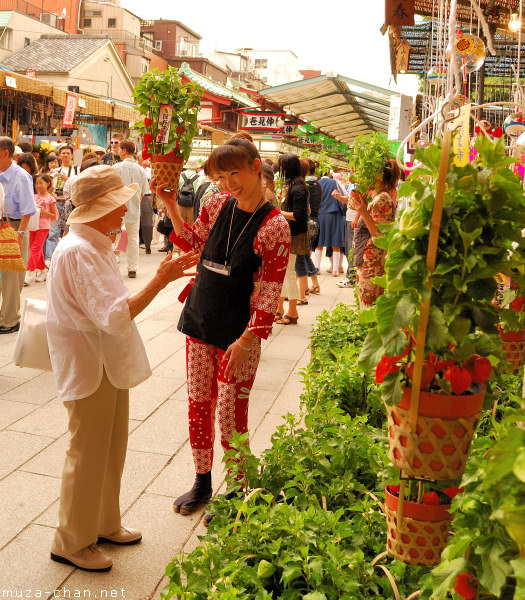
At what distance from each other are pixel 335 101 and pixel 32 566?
14023mm

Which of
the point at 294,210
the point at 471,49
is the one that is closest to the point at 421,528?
the point at 471,49

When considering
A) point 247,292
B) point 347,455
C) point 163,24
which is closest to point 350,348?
point 247,292

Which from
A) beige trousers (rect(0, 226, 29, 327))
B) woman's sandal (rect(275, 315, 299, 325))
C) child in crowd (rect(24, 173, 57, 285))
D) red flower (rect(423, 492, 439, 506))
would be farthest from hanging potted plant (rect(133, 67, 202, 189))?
child in crowd (rect(24, 173, 57, 285))

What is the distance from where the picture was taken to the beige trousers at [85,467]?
9.21 ft

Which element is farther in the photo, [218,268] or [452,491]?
[218,268]

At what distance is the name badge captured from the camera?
3100mm

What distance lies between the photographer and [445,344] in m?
1.33

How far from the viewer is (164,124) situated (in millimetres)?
3490

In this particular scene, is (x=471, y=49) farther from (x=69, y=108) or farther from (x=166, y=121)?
(x=69, y=108)

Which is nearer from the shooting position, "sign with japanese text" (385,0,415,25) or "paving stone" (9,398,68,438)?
"paving stone" (9,398,68,438)

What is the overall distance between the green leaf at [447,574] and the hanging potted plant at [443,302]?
22cm

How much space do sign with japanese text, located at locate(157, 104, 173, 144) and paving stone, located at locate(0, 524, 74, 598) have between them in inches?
81.3

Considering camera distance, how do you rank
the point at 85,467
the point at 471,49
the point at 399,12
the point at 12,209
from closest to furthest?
the point at 85,467, the point at 471,49, the point at 399,12, the point at 12,209

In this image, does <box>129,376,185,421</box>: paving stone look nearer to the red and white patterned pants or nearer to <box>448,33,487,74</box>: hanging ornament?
the red and white patterned pants
